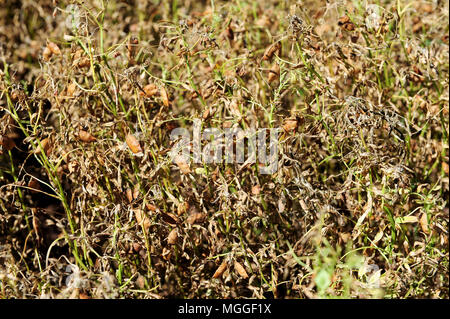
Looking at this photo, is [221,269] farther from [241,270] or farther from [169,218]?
[169,218]

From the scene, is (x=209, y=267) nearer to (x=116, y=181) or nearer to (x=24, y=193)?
(x=116, y=181)

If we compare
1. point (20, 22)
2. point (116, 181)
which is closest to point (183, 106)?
point (116, 181)

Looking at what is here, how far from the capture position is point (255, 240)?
217 cm

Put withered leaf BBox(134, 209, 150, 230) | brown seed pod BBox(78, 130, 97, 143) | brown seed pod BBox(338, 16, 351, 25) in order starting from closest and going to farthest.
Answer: withered leaf BBox(134, 209, 150, 230)
brown seed pod BBox(78, 130, 97, 143)
brown seed pod BBox(338, 16, 351, 25)

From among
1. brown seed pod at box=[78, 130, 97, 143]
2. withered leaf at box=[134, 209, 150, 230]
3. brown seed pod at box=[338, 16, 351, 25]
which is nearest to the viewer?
withered leaf at box=[134, 209, 150, 230]

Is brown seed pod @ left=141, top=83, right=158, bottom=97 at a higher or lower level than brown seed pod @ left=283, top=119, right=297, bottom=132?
higher

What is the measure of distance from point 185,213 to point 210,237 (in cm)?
14

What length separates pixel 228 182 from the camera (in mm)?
1881

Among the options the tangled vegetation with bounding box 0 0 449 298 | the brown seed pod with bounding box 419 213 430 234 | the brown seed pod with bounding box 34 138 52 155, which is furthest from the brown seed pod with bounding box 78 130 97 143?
the brown seed pod with bounding box 419 213 430 234

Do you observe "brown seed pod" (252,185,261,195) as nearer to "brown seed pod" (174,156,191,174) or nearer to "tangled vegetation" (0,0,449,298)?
"tangled vegetation" (0,0,449,298)

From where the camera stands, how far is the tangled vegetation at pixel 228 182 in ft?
5.75

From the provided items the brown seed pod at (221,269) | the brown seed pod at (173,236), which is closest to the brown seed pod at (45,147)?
the brown seed pod at (173,236)

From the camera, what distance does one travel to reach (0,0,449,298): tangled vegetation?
1753mm

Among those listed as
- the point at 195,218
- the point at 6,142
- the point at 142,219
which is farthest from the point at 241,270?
the point at 6,142
